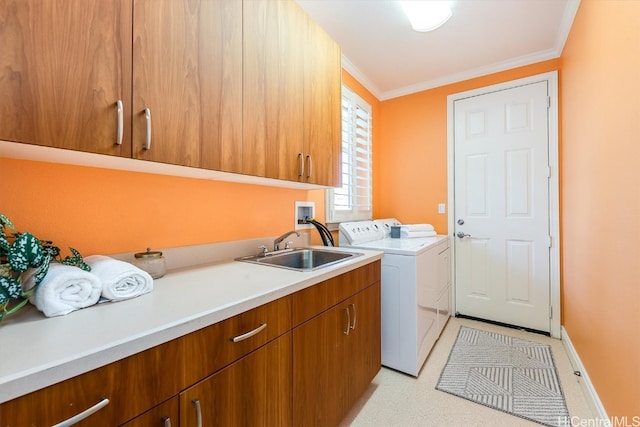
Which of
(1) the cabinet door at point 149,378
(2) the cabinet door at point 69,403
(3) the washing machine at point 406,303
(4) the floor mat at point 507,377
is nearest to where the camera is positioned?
(2) the cabinet door at point 69,403

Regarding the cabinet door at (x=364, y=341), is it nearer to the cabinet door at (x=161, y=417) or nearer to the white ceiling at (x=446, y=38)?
the cabinet door at (x=161, y=417)

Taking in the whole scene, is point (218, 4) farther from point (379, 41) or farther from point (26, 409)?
point (379, 41)

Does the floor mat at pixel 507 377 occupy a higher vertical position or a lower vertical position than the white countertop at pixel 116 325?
lower

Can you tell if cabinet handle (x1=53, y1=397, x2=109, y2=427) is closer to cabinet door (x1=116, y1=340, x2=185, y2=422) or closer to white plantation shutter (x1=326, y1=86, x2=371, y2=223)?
cabinet door (x1=116, y1=340, x2=185, y2=422)

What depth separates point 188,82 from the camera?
3.25 feet

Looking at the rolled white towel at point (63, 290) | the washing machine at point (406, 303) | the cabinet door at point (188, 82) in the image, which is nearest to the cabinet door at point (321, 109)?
the cabinet door at point (188, 82)

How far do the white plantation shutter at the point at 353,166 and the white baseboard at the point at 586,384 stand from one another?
187 cm

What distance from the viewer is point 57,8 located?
71cm

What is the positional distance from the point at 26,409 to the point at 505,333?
3.05 meters

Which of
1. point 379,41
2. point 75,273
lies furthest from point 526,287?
point 75,273

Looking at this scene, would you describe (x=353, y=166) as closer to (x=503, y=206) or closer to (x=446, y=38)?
(x=446, y=38)

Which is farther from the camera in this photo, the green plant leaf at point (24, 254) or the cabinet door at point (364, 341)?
the cabinet door at point (364, 341)

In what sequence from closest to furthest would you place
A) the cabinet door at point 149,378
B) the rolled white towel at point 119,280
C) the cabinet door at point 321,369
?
the cabinet door at point 149,378
the rolled white towel at point 119,280
the cabinet door at point 321,369

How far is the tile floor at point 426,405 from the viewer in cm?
145
